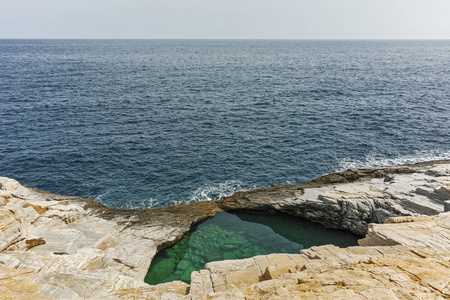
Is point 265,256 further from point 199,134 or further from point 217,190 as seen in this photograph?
point 199,134

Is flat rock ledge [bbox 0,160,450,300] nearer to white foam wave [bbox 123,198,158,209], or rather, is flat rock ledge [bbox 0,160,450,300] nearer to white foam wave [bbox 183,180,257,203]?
white foam wave [bbox 183,180,257,203]

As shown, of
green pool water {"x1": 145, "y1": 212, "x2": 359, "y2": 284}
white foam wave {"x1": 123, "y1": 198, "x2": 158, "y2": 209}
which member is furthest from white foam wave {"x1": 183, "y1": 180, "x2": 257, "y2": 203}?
white foam wave {"x1": 123, "y1": 198, "x2": 158, "y2": 209}

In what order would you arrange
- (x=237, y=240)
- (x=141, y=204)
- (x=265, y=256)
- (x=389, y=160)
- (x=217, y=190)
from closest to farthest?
(x=265, y=256)
(x=237, y=240)
(x=141, y=204)
(x=217, y=190)
(x=389, y=160)

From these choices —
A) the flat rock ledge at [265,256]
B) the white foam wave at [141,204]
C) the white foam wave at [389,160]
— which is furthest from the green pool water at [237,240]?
the white foam wave at [389,160]

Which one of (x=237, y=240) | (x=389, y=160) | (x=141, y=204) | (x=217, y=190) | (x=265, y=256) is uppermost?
(x=389, y=160)

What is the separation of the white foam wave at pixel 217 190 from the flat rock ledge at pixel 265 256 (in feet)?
6.16

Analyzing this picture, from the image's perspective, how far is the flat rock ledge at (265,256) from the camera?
15.6 meters

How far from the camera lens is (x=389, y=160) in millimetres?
46188

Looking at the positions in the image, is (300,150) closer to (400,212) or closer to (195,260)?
(400,212)

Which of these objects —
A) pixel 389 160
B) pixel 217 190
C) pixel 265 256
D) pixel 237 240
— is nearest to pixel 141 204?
pixel 217 190

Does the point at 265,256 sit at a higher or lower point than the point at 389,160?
lower

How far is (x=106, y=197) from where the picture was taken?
3753 centimetres

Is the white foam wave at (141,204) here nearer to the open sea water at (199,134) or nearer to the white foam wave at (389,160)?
the open sea water at (199,134)

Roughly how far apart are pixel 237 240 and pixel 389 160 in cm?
3231
